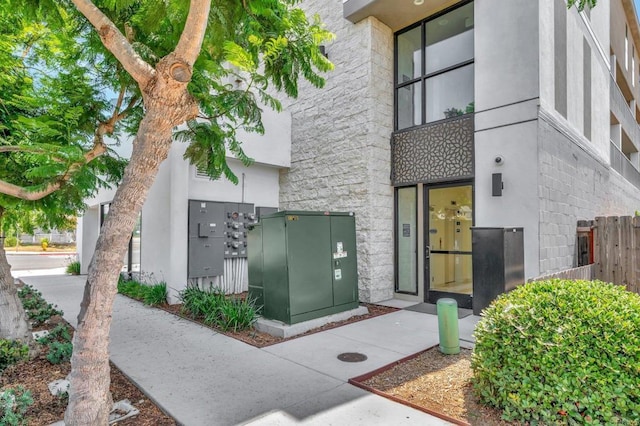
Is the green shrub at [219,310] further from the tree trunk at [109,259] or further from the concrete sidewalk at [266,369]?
the tree trunk at [109,259]

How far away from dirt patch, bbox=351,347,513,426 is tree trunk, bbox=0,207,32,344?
14.1 feet

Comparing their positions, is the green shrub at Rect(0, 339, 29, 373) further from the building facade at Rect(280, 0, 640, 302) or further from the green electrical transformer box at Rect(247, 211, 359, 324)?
the building facade at Rect(280, 0, 640, 302)

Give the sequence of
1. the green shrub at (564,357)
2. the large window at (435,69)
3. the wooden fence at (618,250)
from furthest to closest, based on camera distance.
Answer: the large window at (435,69) < the wooden fence at (618,250) < the green shrub at (564,357)

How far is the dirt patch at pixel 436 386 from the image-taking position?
3.27 m

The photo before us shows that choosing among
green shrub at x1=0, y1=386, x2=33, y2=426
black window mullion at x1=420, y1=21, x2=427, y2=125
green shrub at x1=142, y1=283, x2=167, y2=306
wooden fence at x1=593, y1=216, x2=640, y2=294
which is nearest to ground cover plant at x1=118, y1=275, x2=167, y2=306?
green shrub at x1=142, y1=283, x2=167, y2=306

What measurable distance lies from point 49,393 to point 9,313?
1680 mm

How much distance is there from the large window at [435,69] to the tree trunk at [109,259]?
6151mm

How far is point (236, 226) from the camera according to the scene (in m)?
8.98

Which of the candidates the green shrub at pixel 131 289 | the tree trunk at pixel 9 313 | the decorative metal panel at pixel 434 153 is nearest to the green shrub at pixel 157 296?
the green shrub at pixel 131 289

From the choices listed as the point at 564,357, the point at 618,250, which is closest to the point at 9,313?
the point at 564,357

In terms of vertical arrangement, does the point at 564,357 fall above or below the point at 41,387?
above

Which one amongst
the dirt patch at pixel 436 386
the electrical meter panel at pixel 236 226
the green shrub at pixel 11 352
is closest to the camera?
the dirt patch at pixel 436 386

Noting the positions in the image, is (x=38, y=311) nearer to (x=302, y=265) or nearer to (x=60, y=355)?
(x=60, y=355)

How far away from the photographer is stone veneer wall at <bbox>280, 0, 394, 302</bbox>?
8.06 metres
